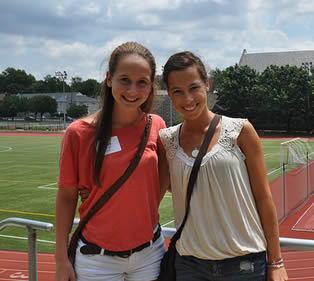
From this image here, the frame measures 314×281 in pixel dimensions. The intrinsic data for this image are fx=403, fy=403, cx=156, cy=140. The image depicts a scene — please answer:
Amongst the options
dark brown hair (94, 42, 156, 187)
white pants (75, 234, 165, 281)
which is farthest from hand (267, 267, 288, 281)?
dark brown hair (94, 42, 156, 187)

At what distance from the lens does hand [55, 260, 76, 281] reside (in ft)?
8.02

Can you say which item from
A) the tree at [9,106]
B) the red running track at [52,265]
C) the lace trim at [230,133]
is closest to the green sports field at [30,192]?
the red running track at [52,265]

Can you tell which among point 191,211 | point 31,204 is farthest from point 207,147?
point 31,204

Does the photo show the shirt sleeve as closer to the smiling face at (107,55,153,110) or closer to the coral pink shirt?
the coral pink shirt

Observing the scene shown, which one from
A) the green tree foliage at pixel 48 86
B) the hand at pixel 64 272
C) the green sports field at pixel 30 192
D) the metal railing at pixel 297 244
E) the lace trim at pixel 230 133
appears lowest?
the green sports field at pixel 30 192

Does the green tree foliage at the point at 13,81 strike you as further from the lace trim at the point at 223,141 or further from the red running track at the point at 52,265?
the lace trim at the point at 223,141

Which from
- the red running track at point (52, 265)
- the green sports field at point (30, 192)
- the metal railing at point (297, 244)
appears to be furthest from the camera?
the green sports field at point (30, 192)

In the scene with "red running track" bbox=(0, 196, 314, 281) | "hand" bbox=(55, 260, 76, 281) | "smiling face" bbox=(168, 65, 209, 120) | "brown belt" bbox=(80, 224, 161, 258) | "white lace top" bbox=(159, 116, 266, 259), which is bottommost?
"red running track" bbox=(0, 196, 314, 281)

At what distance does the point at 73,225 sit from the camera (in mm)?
2637

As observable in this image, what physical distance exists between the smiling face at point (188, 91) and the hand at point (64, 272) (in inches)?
45.9

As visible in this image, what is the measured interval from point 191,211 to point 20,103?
96.1 m

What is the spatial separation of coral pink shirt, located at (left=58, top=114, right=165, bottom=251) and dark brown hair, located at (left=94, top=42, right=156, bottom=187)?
0.13ft

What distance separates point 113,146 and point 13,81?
149m

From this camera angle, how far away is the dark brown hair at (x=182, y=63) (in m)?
2.44
